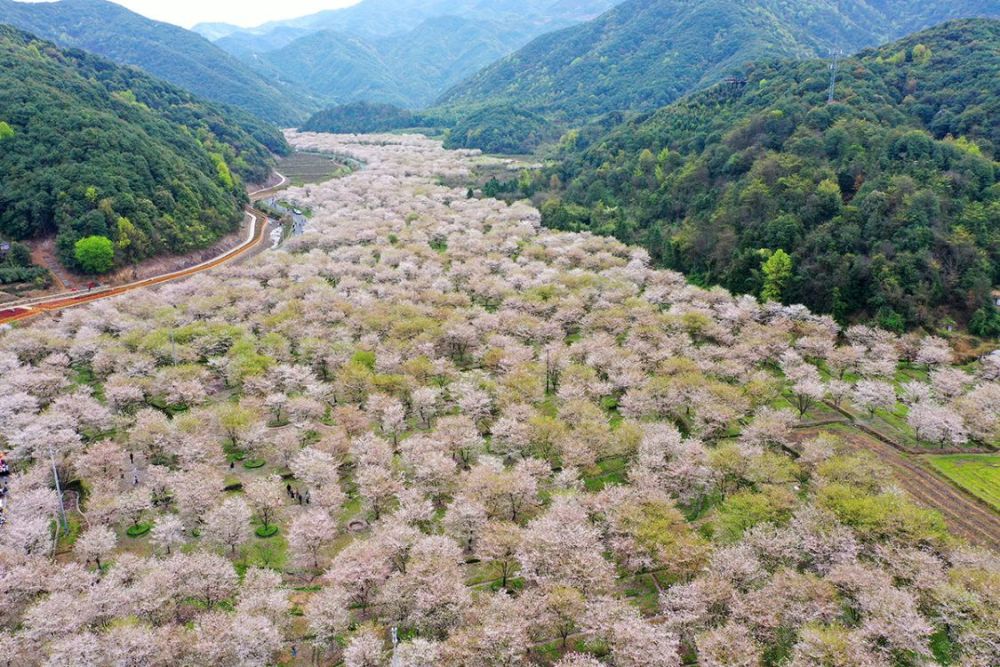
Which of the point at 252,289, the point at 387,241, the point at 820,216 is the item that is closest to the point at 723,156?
→ the point at 820,216

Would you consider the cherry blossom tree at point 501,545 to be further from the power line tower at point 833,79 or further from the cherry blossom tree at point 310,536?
the power line tower at point 833,79

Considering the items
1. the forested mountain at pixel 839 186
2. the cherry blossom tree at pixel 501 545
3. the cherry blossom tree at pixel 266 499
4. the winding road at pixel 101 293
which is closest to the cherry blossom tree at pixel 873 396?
the forested mountain at pixel 839 186

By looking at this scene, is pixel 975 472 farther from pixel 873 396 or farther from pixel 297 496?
pixel 297 496

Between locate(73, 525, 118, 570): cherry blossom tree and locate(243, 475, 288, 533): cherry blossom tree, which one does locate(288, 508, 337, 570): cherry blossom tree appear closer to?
locate(243, 475, 288, 533): cherry blossom tree

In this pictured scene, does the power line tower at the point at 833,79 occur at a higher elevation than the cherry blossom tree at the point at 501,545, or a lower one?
higher

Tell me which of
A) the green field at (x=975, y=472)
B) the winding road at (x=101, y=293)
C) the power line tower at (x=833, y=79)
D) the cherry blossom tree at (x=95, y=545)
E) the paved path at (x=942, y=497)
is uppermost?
the power line tower at (x=833, y=79)
